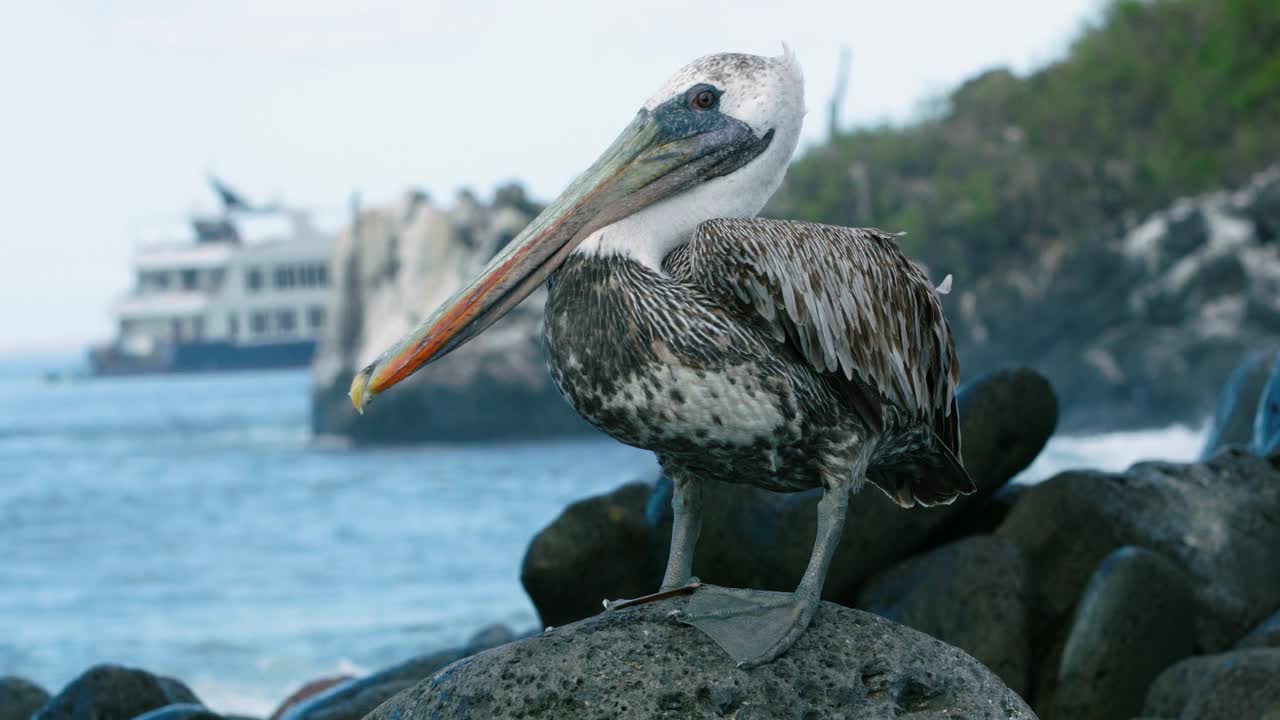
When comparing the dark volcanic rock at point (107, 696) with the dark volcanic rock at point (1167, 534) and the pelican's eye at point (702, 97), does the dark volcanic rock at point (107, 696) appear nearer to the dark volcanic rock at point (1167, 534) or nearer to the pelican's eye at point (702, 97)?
the dark volcanic rock at point (1167, 534)

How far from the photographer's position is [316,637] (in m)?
18.2

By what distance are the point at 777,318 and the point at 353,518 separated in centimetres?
3061

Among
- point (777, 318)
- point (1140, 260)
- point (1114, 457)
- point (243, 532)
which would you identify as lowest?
point (243, 532)

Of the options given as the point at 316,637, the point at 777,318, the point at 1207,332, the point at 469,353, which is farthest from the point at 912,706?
the point at 469,353

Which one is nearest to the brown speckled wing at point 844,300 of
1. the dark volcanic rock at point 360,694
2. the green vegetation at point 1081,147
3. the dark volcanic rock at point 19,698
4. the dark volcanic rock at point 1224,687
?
Result: the dark volcanic rock at point 1224,687

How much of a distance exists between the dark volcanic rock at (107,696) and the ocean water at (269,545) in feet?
25.2

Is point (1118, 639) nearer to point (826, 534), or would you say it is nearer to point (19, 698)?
point (826, 534)

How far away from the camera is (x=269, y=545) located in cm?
2969

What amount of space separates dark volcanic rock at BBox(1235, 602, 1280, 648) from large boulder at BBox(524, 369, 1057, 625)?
4.31 feet

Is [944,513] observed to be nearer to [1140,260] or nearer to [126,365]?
[1140,260]

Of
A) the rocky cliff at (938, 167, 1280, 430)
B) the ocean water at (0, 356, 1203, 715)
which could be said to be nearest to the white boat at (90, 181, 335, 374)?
the ocean water at (0, 356, 1203, 715)

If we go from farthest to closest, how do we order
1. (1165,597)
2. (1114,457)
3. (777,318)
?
(1114,457) → (1165,597) → (777,318)

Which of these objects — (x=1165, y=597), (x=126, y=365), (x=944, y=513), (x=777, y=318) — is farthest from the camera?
(x=126, y=365)

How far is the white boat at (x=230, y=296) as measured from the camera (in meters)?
84.4
